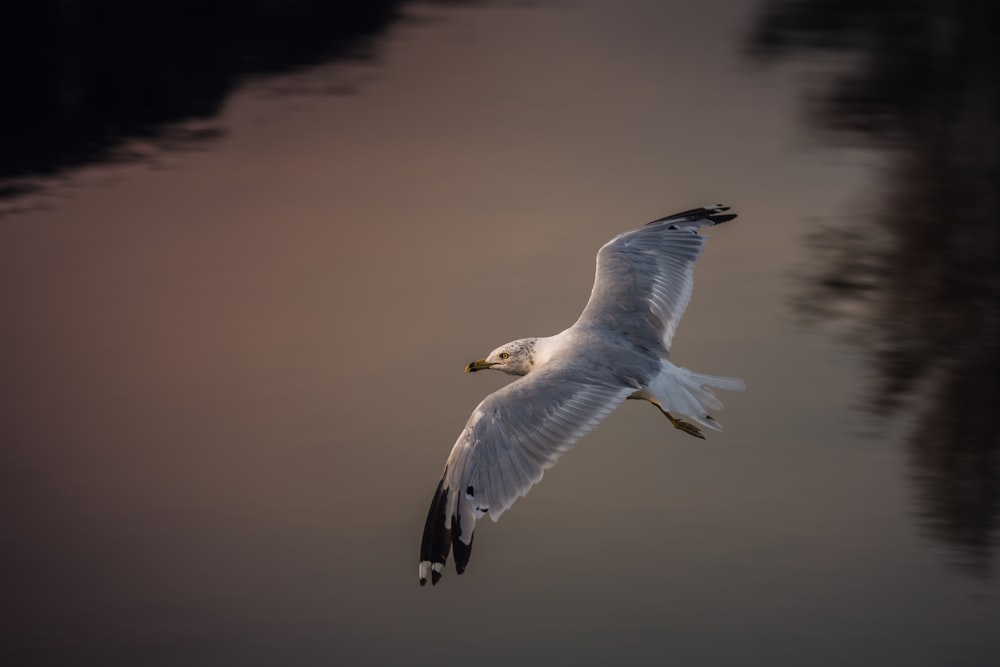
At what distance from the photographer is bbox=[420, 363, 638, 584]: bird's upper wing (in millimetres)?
4391

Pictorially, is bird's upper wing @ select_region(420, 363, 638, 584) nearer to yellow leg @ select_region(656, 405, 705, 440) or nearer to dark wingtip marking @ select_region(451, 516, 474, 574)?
dark wingtip marking @ select_region(451, 516, 474, 574)

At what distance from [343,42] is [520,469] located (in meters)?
6.35

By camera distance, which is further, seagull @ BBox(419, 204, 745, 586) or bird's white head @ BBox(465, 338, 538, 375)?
bird's white head @ BBox(465, 338, 538, 375)

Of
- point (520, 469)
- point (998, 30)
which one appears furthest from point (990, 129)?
point (520, 469)

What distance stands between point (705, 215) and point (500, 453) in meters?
2.03

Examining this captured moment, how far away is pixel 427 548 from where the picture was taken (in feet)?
14.5

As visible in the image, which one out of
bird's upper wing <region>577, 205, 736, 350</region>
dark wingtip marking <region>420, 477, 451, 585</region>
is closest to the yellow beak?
bird's upper wing <region>577, 205, 736, 350</region>

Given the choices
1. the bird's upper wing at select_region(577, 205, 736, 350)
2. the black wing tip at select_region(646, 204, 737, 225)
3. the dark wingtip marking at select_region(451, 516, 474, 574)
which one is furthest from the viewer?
the black wing tip at select_region(646, 204, 737, 225)

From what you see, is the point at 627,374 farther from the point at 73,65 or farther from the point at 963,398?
the point at 73,65

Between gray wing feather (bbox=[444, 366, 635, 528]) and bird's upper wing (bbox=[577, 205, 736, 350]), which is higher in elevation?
bird's upper wing (bbox=[577, 205, 736, 350])

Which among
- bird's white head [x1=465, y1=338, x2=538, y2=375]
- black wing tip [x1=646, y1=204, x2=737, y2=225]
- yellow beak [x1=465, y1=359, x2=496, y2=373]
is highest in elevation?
black wing tip [x1=646, y1=204, x2=737, y2=225]

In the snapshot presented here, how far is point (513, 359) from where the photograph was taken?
5.30 m

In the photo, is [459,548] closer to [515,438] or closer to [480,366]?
[515,438]

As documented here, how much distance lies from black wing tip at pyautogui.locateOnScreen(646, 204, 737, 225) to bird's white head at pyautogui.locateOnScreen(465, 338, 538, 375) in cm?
105
